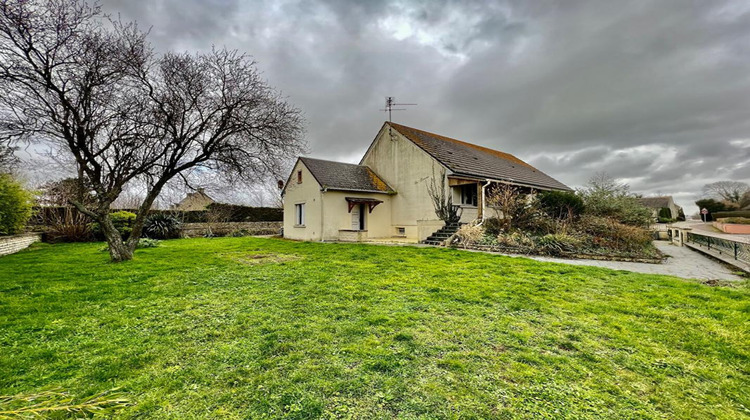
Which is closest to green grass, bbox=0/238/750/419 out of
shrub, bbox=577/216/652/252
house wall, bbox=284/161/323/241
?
shrub, bbox=577/216/652/252

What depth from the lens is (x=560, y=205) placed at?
14.1m

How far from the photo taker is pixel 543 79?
15.5 metres

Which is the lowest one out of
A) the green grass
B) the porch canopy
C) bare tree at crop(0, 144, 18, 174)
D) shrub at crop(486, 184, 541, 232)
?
the green grass

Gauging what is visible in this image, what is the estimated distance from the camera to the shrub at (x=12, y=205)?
1173 cm

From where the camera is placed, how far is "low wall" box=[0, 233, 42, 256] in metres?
11.5

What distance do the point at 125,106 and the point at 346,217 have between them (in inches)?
424

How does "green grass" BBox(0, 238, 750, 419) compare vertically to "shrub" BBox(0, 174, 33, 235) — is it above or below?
below

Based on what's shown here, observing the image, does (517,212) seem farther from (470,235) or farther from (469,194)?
(469,194)

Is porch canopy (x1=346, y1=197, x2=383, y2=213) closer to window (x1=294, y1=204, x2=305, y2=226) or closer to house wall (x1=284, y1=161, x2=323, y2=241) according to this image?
house wall (x1=284, y1=161, x2=323, y2=241)

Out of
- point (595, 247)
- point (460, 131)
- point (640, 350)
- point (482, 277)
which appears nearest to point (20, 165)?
point (482, 277)

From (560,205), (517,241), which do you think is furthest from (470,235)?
(560,205)

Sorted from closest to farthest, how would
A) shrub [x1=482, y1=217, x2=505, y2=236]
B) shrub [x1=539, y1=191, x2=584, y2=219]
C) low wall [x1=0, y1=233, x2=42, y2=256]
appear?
low wall [x1=0, y1=233, x2=42, y2=256] → shrub [x1=482, y1=217, x2=505, y2=236] → shrub [x1=539, y1=191, x2=584, y2=219]

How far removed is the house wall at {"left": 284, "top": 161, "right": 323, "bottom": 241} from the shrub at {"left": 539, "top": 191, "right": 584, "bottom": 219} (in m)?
11.8

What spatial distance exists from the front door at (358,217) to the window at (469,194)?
19.8ft
